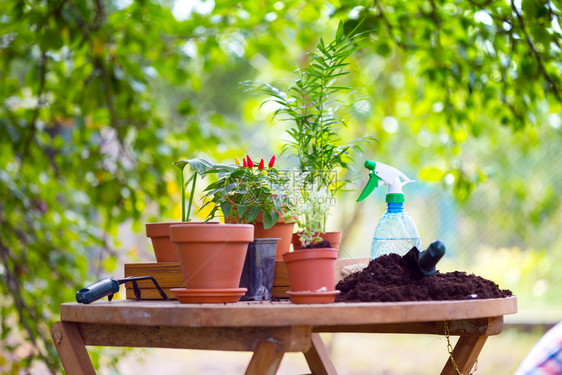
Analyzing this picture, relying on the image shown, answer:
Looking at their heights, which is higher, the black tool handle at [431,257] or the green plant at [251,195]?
the green plant at [251,195]

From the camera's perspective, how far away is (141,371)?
403cm

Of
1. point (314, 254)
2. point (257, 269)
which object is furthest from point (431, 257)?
point (257, 269)

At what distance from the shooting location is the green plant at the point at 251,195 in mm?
1147

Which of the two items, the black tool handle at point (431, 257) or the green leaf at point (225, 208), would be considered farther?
the green leaf at point (225, 208)

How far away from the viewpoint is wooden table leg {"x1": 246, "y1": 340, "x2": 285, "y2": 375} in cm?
87

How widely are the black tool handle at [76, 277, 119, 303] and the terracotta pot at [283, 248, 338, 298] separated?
34cm

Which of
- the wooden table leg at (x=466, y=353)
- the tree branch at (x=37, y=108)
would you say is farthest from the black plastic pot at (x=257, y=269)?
the tree branch at (x=37, y=108)

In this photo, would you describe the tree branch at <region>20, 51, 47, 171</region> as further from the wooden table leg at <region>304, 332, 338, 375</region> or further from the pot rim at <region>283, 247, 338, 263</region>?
the pot rim at <region>283, 247, 338, 263</region>

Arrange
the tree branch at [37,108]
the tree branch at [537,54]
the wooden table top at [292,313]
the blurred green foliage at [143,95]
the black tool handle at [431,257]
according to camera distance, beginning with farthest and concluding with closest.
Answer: the tree branch at [37,108] < the blurred green foliage at [143,95] < the tree branch at [537,54] < the black tool handle at [431,257] < the wooden table top at [292,313]

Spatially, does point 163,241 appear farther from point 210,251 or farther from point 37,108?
point 37,108

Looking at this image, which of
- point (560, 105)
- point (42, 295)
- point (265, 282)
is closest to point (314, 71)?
point (265, 282)

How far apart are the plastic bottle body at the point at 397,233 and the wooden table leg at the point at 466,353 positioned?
0.21m

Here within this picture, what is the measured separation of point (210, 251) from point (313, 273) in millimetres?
173

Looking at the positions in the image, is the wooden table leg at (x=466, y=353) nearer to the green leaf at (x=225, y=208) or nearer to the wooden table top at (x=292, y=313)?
the wooden table top at (x=292, y=313)
